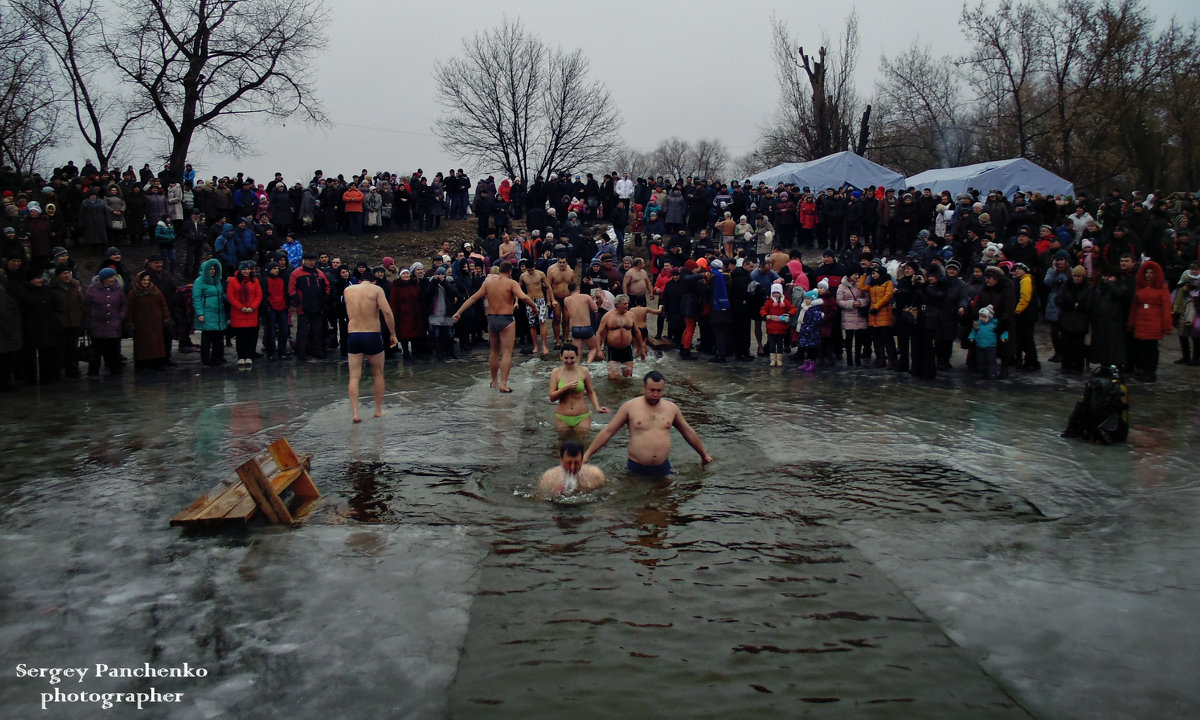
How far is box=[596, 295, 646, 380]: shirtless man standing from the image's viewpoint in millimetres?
13305

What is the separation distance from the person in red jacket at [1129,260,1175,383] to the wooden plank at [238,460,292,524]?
11.7 metres

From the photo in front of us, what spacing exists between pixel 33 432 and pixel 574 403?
6.28 metres

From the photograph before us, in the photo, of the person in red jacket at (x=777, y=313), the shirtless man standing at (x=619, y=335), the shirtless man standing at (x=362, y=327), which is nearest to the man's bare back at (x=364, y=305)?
the shirtless man standing at (x=362, y=327)

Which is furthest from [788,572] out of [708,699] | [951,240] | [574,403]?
[951,240]

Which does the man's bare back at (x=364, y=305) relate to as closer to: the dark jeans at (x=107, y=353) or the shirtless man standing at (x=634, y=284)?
the dark jeans at (x=107, y=353)

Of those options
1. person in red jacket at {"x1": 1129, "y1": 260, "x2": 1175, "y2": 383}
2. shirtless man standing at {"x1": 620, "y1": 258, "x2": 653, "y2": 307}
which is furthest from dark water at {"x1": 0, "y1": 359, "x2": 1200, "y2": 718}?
shirtless man standing at {"x1": 620, "y1": 258, "x2": 653, "y2": 307}

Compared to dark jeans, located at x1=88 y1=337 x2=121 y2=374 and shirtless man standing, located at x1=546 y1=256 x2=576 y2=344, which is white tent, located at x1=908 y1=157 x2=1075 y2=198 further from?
dark jeans, located at x1=88 y1=337 x2=121 y2=374

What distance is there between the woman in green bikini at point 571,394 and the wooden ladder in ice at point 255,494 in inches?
119

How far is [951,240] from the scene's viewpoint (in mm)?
18734

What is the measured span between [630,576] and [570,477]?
1.88m

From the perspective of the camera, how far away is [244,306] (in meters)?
15.5

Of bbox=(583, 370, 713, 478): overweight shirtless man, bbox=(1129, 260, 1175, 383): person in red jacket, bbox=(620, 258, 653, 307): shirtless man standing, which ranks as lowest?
bbox=(583, 370, 713, 478): overweight shirtless man

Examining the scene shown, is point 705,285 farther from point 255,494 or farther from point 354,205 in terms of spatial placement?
point 354,205

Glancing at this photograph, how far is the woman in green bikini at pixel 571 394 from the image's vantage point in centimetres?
984
